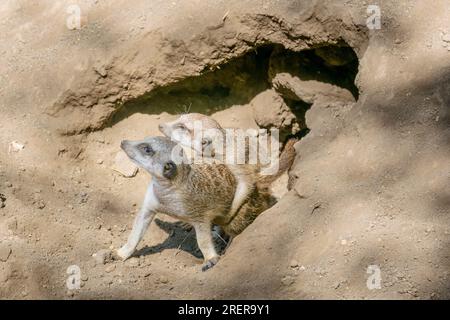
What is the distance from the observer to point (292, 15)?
5.48 meters

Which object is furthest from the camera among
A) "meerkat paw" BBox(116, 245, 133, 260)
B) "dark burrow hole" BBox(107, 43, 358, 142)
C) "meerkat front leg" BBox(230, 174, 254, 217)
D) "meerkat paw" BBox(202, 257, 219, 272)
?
"dark burrow hole" BBox(107, 43, 358, 142)

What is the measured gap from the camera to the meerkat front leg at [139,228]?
4926 mm

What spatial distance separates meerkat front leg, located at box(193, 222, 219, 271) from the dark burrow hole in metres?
1.54

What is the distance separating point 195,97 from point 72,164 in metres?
1.43

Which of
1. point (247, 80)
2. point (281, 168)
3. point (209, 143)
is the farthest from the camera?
point (247, 80)

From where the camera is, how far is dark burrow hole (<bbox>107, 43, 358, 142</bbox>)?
6.02m

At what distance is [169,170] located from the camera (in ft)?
15.9

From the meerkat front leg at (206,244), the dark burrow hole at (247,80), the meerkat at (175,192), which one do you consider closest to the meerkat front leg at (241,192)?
the meerkat at (175,192)

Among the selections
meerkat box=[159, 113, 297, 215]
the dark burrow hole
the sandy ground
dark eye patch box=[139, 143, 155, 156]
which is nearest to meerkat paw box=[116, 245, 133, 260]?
the sandy ground

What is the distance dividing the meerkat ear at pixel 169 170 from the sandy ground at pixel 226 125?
679mm

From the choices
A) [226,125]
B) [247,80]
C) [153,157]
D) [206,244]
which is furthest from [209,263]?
[247,80]

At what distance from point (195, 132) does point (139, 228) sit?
105cm

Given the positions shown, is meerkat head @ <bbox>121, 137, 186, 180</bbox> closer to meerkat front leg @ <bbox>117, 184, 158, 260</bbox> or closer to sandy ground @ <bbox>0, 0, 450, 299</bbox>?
meerkat front leg @ <bbox>117, 184, 158, 260</bbox>

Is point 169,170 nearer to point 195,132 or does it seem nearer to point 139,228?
point 139,228
